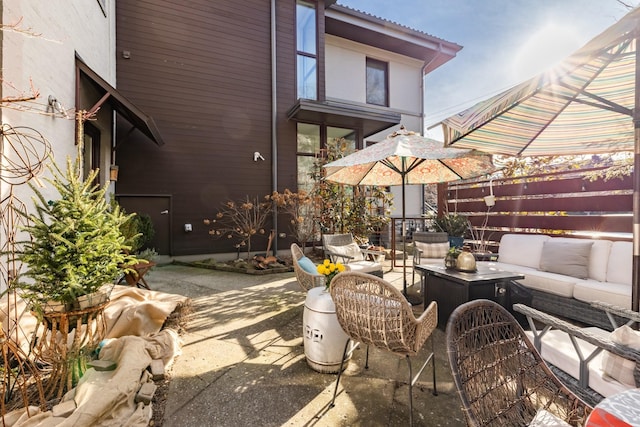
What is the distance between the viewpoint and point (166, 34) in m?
7.06

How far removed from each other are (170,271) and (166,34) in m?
5.66

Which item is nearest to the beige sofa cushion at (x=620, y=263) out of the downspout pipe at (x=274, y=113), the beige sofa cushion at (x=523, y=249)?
the beige sofa cushion at (x=523, y=249)

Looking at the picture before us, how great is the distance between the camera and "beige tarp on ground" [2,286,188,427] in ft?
5.35

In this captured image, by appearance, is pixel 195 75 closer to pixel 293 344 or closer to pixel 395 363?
pixel 293 344

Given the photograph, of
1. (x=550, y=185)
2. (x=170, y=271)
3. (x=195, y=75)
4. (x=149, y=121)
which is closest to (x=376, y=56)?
(x=195, y=75)

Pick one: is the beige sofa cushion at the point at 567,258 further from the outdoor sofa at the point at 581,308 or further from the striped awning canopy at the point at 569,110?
the striped awning canopy at the point at 569,110

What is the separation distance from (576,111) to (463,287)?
2.05 meters

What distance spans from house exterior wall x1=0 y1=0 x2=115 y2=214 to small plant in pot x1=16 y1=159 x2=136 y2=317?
1.96 feet

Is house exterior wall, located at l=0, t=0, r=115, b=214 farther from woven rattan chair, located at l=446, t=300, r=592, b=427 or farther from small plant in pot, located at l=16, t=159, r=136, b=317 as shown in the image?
woven rattan chair, located at l=446, t=300, r=592, b=427

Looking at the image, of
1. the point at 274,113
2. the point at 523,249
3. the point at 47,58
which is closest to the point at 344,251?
the point at 523,249

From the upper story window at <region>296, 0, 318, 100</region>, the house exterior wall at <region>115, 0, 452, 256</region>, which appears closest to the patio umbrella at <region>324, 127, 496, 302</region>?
the house exterior wall at <region>115, 0, 452, 256</region>

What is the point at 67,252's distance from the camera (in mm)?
1798

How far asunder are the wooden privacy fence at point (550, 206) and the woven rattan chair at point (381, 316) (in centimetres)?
468

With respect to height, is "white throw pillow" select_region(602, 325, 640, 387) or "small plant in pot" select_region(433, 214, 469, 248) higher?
"small plant in pot" select_region(433, 214, 469, 248)
